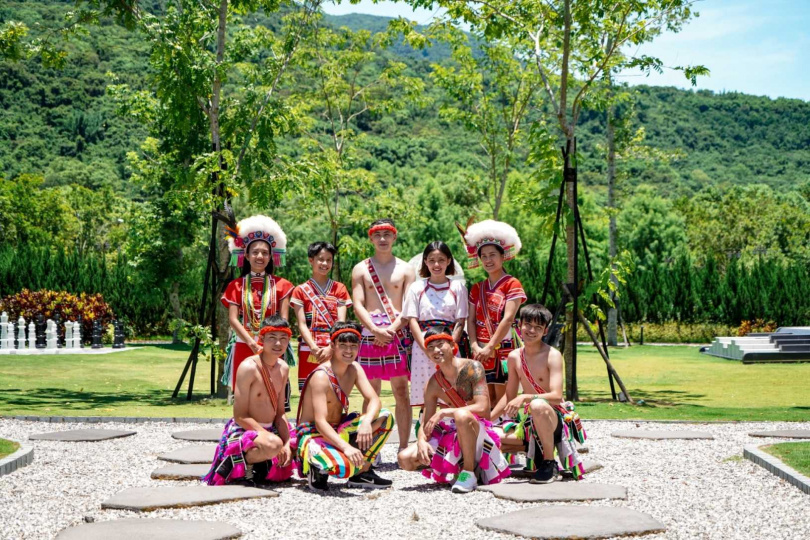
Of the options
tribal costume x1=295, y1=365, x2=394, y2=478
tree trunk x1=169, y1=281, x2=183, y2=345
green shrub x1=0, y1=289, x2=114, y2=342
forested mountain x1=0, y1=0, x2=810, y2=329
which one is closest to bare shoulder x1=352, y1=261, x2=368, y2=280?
tribal costume x1=295, y1=365, x2=394, y2=478

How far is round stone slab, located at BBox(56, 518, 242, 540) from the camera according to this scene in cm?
460

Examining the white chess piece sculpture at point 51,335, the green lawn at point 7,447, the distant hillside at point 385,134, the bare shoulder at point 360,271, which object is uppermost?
the distant hillside at point 385,134

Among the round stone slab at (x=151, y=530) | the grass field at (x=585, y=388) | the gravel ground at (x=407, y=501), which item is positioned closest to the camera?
the round stone slab at (x=151, y=530)

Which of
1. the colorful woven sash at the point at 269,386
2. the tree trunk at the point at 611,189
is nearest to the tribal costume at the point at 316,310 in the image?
the colorful woven sash at the point at 269,386

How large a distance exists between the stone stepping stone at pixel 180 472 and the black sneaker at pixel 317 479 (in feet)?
2.91

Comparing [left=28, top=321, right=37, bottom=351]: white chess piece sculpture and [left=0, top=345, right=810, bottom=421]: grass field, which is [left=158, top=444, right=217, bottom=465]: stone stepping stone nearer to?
[left=0, top=345, right=810, bottom=421]: grass field

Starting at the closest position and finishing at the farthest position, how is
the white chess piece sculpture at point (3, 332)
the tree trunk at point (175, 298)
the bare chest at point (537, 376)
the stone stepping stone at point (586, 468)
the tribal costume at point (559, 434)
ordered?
the tribal costume at point (559, 434) → the bare chest at point (537, 376) → the stone stepping stone at point (586, 468) → the white chess piece sculpture at point (3, 332) → the tree trunk at point (175, 298)

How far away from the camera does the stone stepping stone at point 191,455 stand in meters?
7.14

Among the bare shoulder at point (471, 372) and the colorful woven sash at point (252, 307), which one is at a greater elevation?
the colorful woven sash at point (252, 307)

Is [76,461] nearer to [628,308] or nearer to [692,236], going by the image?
[628,308]

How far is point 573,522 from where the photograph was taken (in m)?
4.94

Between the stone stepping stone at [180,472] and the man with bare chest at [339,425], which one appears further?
the stone stepping stone at [180,472]

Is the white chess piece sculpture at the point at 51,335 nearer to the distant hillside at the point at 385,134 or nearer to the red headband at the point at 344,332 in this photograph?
the red headband at the point at 344,332

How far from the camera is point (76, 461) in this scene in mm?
7309
